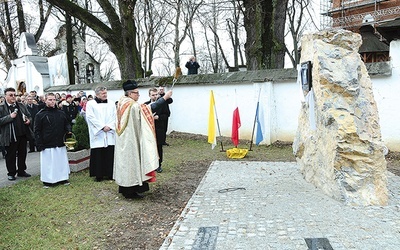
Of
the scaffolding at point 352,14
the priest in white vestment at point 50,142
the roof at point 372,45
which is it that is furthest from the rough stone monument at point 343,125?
the scaffolding at point 352,14

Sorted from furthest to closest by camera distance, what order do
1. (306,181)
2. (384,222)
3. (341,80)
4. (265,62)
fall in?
(265,62) < (306,181) < (341,80) < (384,222)

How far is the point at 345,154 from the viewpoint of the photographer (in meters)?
5.54

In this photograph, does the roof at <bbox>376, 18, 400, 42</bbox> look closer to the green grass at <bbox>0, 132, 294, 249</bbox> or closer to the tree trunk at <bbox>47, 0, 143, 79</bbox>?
the green grass at <bbox>0, 132, 294, 249</bbox>

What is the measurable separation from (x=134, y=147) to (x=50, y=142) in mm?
2127

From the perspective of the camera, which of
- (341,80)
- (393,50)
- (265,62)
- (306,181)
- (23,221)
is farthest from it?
(265,62)

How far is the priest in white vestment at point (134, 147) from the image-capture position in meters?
6.01

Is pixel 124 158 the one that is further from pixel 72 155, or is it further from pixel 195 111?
pixel 195 111

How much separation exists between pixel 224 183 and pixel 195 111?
21.5 ft

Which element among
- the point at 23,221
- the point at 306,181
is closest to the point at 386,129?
the point at 306,181

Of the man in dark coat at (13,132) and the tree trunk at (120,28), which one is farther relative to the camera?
the tree trunk at (120,28)

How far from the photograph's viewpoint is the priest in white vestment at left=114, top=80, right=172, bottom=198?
601 cm

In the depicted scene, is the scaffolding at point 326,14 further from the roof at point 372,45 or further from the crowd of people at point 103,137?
the crowd of people at point 103,137

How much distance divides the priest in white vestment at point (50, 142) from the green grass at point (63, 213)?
0.85 feet

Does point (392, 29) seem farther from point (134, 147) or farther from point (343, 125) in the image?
point (134, 147)
